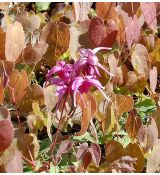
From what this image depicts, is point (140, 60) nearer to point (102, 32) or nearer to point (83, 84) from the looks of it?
point (102, 32)

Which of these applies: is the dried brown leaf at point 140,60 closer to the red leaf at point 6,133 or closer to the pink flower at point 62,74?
the pink flower at point 62,74

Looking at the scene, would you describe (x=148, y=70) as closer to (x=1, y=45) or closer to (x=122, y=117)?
(x=122, y=117)

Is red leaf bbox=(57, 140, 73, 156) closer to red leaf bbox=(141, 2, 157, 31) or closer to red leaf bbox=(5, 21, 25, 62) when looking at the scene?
red leaf bbox=(5, 21, 25, 62)

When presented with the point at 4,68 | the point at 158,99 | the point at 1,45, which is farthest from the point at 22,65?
the point at 158,99

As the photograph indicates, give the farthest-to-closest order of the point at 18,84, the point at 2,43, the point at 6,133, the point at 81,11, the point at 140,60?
the point at 81,11 → the point at 140,60 → the point at 2,43 → the point at 18,84 → the point at 6,133

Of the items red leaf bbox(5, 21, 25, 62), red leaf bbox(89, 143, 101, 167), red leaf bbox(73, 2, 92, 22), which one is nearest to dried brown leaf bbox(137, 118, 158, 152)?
red leaf bbox(89, 143, 101, 167)

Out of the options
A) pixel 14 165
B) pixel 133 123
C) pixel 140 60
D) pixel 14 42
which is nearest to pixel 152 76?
pixel 140 60

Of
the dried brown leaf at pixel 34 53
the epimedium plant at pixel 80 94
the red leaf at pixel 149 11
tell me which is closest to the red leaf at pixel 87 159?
the epimedium plant at pixel 80 94
